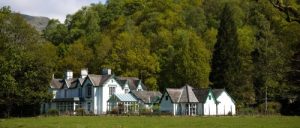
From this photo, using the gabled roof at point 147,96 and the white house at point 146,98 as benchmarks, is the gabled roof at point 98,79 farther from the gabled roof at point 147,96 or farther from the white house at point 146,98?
the gabled roof at point 147,96

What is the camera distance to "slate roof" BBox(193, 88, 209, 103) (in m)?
69.2

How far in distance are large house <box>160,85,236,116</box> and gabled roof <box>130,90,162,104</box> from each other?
4.34 metres

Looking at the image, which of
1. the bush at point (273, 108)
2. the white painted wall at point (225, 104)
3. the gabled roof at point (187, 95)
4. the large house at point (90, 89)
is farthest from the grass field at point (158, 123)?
the large house at point (90, 89)

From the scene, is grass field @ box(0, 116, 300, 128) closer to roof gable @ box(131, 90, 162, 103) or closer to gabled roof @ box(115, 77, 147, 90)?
roof gable @ box(131, 90, 162, 103)

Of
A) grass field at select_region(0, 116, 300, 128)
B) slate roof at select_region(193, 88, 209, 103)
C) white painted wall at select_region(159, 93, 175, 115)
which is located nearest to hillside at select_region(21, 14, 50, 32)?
white painted wall at select_region(159, 93, 175, 115)

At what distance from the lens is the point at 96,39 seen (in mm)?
94438

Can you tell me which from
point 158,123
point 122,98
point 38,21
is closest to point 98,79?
point 122,98

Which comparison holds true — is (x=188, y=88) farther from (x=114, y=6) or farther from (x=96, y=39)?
(x=114, y=6)

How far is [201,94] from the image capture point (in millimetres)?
69875

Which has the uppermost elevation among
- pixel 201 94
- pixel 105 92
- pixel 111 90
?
pixel 111 90

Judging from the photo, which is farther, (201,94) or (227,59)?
(227,59)

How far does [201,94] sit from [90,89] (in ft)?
57.2

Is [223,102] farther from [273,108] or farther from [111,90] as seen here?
[111,90]

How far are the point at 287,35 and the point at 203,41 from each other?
15.9m
